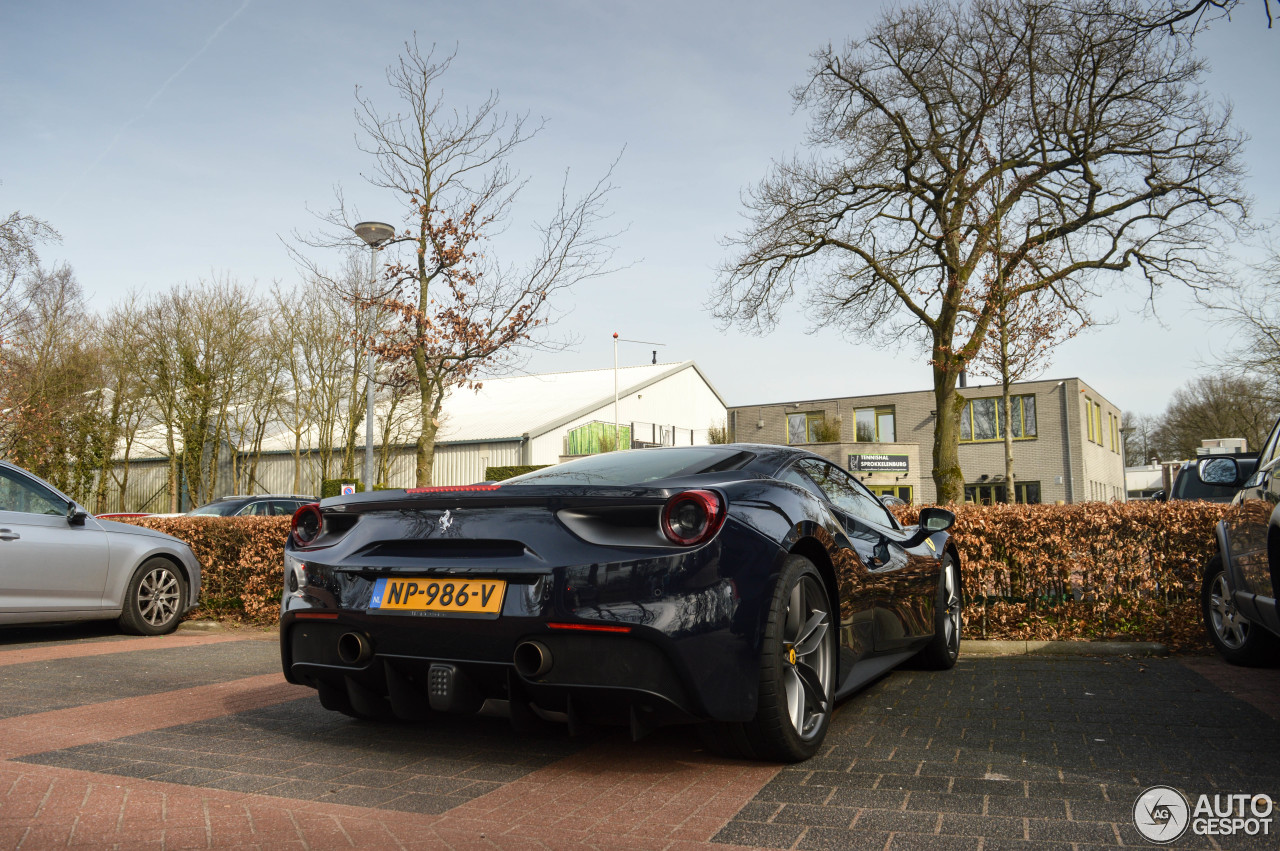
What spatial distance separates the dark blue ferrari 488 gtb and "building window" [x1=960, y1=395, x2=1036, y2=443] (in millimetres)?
38470

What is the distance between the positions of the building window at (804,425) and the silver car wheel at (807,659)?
126ft

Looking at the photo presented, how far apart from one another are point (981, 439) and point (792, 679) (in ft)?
129

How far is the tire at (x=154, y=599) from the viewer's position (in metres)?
7.87

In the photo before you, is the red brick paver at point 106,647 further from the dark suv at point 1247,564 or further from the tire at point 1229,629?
the tire at point 1229,629

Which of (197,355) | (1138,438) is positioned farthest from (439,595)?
(1138,438)

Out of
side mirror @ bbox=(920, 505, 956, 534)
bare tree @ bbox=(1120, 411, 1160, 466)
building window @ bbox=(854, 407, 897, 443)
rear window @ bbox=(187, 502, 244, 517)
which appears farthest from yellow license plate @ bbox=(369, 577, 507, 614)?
bare tree @ bbox=(1120, 411, 1160, 466)

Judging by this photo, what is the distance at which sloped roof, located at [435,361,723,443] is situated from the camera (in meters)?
35.6

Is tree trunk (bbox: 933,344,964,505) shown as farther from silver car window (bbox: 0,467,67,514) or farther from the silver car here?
silver car window (bbox: 0,467,67,514)

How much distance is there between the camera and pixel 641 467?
398 centimetres

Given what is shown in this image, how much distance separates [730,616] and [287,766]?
6.22ft

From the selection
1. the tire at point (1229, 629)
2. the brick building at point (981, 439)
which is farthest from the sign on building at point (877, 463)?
the tire at point (1229, 629)

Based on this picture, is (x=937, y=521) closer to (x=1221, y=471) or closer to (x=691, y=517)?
(x=1221, y=471)

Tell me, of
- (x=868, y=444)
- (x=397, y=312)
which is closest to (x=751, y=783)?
(x=397, y=312)

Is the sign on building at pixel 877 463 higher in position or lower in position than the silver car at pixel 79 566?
higher
